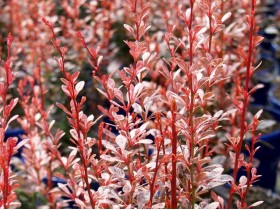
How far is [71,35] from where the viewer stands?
10.6 ft

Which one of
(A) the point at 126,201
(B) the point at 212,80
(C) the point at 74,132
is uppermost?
(B) the point at 212,80

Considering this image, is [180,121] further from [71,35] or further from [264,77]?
[264,77]

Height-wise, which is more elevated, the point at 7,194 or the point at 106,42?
the point at 106,42

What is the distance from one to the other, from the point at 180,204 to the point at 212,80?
0.36 meters

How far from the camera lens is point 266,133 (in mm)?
3217

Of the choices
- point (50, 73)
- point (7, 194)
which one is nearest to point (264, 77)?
point (50, 73)

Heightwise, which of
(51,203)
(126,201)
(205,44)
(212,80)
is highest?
(205,44)

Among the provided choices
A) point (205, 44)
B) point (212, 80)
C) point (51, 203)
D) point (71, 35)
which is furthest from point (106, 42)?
point (212, 80)

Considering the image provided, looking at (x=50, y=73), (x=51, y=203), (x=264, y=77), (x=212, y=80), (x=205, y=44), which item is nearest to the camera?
(x=212, y=80)

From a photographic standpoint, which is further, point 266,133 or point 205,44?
point 266,133

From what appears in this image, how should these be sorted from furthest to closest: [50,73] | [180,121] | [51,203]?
1. [50,73]
2. [51,203]
3. [180,121]

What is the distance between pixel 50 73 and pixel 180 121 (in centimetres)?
189

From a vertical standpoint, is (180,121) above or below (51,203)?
above

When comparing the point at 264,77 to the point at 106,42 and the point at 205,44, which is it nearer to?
the point at 106,42
